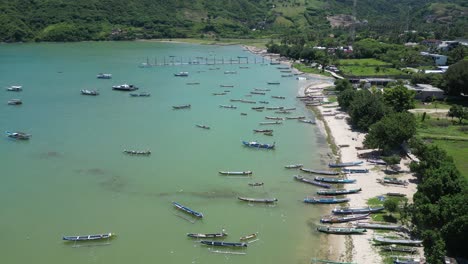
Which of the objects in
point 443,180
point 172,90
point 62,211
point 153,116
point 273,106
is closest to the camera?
point 443,180

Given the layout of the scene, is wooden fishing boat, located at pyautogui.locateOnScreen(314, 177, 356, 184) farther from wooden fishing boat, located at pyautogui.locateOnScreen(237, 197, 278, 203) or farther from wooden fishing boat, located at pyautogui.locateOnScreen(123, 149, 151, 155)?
wooden fishing boat, located at pyautogui.locateOnScreen(123, 149, 151, 155)

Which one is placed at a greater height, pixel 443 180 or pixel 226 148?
pixel 443 180

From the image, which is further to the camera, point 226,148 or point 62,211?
point 226,148

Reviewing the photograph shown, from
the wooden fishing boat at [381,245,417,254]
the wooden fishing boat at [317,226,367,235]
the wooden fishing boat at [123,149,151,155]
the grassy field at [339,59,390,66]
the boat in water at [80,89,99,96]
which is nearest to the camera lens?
the wooden fishing boat at [381,245,417,254]

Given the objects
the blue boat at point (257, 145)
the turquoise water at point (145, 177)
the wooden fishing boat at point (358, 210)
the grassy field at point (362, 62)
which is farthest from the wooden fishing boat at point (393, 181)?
the grassy field at point (362, 62)

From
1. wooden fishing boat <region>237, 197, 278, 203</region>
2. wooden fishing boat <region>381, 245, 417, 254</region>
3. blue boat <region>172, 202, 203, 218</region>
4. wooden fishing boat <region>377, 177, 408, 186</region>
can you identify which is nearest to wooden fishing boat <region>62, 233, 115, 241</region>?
blue boat <region>172, 202, 203, 218</region>

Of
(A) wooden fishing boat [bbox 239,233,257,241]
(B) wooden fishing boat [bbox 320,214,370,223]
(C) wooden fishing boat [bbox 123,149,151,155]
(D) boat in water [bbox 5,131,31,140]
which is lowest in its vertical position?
(A) wooden fishing boat [bbox 239,233,257,241]

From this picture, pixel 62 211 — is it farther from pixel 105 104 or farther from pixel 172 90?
pixel 172 90

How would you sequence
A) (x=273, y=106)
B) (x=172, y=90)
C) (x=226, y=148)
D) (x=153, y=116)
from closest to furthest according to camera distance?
(x=226, y=148), (x=153, y=116), (x=273, y=106), (x=172, y=90)

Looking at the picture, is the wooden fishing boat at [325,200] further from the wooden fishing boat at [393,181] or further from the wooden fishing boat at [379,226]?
the wooden fishing boat at [393,181]

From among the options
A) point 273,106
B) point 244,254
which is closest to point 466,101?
point 273,106
